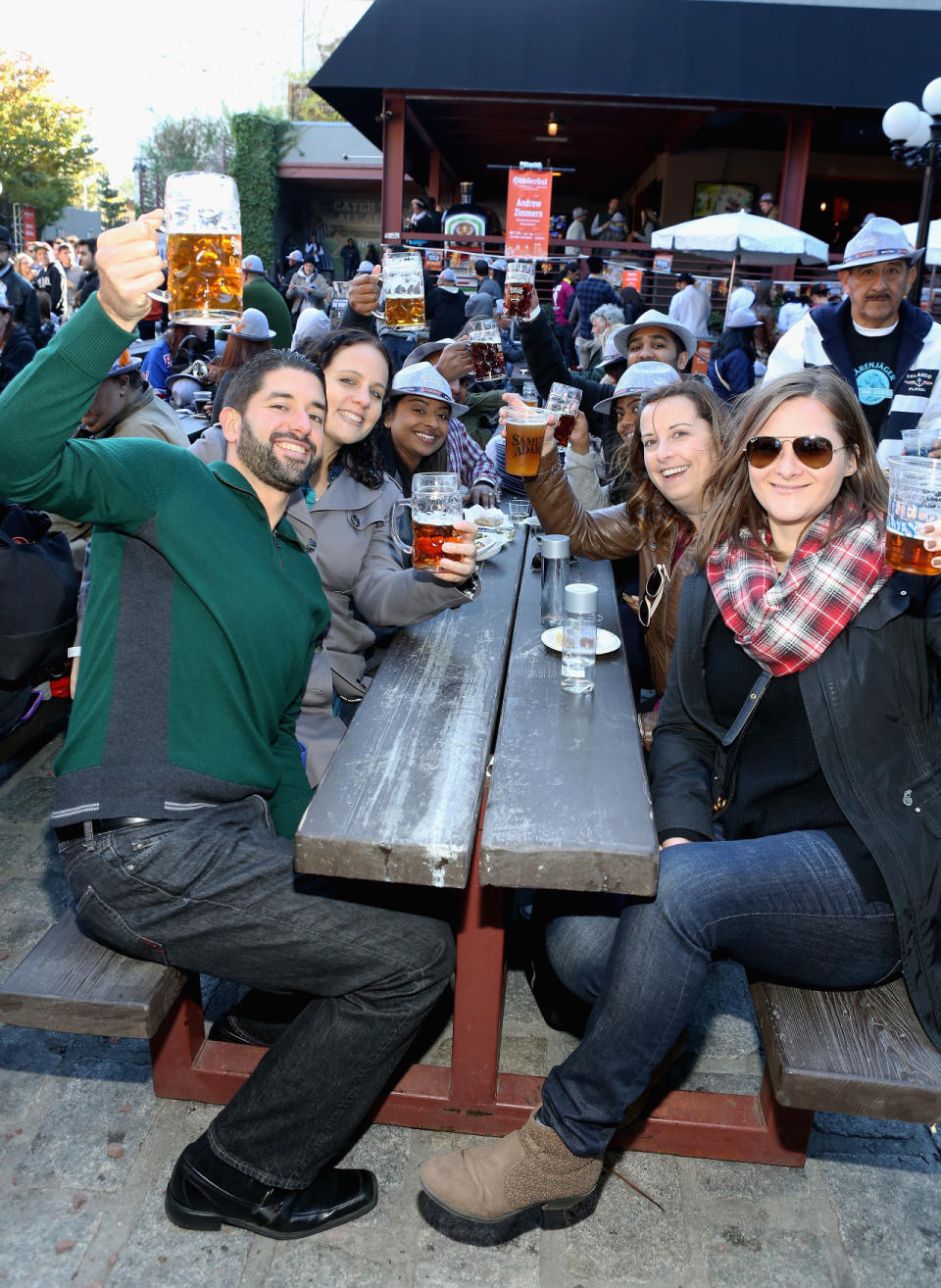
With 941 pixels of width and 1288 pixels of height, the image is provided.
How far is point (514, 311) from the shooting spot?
3918 millimetres

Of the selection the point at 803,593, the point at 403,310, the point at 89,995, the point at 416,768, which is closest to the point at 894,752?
the point at 803,593

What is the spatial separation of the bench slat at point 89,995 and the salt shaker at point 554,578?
62.7 inches

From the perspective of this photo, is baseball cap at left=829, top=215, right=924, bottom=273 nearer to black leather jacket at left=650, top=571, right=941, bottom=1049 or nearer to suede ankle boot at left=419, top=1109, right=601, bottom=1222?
black leather jacket at left=650, top=571, right=941, bottom=1049

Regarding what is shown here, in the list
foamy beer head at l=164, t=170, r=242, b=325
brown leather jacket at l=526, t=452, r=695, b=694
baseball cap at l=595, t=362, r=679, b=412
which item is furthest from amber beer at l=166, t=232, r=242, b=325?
baseball cap at l=595, t=362, r=679, b=412

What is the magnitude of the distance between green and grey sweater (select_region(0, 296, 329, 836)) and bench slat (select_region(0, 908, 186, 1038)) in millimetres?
277

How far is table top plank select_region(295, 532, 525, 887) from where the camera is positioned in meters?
1.77

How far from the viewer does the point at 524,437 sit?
316 centimetres

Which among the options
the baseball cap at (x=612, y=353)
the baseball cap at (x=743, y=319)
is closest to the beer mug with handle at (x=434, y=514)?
the baseball cap at (x=612, y=353)

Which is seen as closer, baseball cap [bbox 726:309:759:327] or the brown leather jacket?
the brown leather jacket

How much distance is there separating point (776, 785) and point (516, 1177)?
3.05ft

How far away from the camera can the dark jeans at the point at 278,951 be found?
188 centimetres

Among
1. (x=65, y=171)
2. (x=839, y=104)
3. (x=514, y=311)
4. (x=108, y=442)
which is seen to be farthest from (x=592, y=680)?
(x=65, y=171)

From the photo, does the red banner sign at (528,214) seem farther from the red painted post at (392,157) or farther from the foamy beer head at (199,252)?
the red painted post at (392,157)

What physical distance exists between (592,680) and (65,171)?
1618 inches
